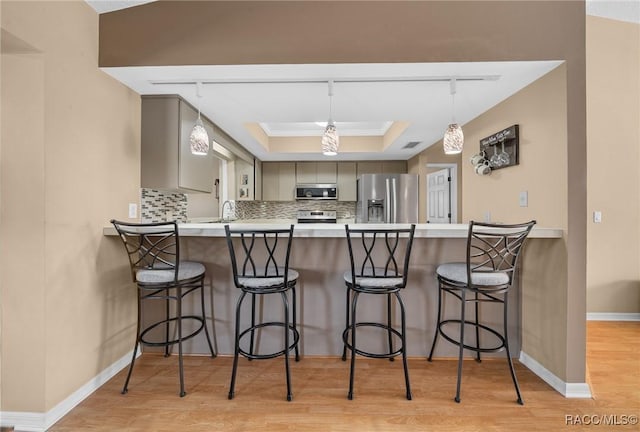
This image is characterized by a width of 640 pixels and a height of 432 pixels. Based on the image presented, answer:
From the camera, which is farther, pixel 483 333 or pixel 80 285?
pixel 483 333

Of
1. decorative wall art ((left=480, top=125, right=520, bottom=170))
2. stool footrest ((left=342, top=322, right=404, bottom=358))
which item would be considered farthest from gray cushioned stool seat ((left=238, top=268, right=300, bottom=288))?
decorative wall art ((left=480, top=125, right=520, bottom=170))

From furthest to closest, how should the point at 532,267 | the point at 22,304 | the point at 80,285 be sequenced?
the point at 532,267 < the point at 80,285 < the point at 22,304

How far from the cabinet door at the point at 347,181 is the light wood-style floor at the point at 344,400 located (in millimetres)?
3240

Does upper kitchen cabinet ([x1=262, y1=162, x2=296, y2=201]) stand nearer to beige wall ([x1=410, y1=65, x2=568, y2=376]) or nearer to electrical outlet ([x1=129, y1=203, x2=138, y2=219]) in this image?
electrical outlet ([x1=129, y1=203, x2=138, y2=219])

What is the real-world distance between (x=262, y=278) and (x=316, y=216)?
342 cm

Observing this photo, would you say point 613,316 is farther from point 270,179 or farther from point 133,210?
point 270,179

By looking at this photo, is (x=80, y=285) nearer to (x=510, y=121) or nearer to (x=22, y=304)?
(x=22, y=304)

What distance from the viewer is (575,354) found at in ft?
5.68

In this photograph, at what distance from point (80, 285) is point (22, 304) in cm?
25

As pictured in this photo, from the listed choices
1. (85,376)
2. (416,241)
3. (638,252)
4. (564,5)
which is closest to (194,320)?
(85,376)

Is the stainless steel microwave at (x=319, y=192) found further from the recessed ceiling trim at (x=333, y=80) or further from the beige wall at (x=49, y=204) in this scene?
the beige wall at (x=49, y=204)

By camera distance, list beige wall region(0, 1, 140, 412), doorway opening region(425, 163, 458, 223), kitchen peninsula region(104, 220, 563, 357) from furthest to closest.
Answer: doorway opening region(425, 163, 458, 223) < kitchen peninsula region(104, 220, 563, 357) < beige wall region(0, 1, 140, 412)

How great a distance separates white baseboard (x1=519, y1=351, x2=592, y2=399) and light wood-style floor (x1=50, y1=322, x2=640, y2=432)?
1.2 inches

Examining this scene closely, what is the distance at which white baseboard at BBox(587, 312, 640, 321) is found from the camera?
2.92m
